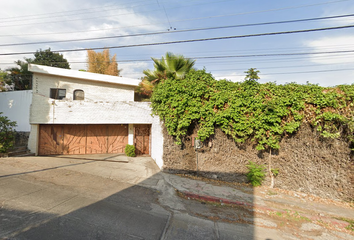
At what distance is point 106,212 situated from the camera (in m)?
4.70

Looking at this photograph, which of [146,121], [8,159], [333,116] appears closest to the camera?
[333,116]

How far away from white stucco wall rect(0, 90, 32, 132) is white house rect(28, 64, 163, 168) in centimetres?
42

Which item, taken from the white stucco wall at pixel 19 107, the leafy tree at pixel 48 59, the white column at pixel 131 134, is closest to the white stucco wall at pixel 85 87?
the white stucco wall at pixel 19 107

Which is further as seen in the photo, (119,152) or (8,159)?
(119,152)

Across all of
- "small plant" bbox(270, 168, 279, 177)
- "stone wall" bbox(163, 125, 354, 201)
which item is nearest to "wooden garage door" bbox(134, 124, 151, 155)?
"stone wall" bbox(163, 125, 354, 201)

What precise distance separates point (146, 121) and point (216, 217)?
7.98 metres

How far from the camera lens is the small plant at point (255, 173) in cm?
763

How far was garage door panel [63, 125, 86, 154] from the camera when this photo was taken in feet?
40.6

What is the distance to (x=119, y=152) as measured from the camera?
13156mm

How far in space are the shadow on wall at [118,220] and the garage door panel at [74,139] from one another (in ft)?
24.3

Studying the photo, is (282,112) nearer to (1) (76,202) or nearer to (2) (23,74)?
(1) (76,202)

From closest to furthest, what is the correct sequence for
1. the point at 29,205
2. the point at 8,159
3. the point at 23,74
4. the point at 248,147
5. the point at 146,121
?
the point at 29,205 < the point at 248,147 < the point at 8,159 < the point at 146,121 < the point at 23,74

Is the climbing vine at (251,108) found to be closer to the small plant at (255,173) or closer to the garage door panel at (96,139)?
the small plant at (255,173)

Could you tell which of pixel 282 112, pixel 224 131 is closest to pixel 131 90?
pixel 224 131
